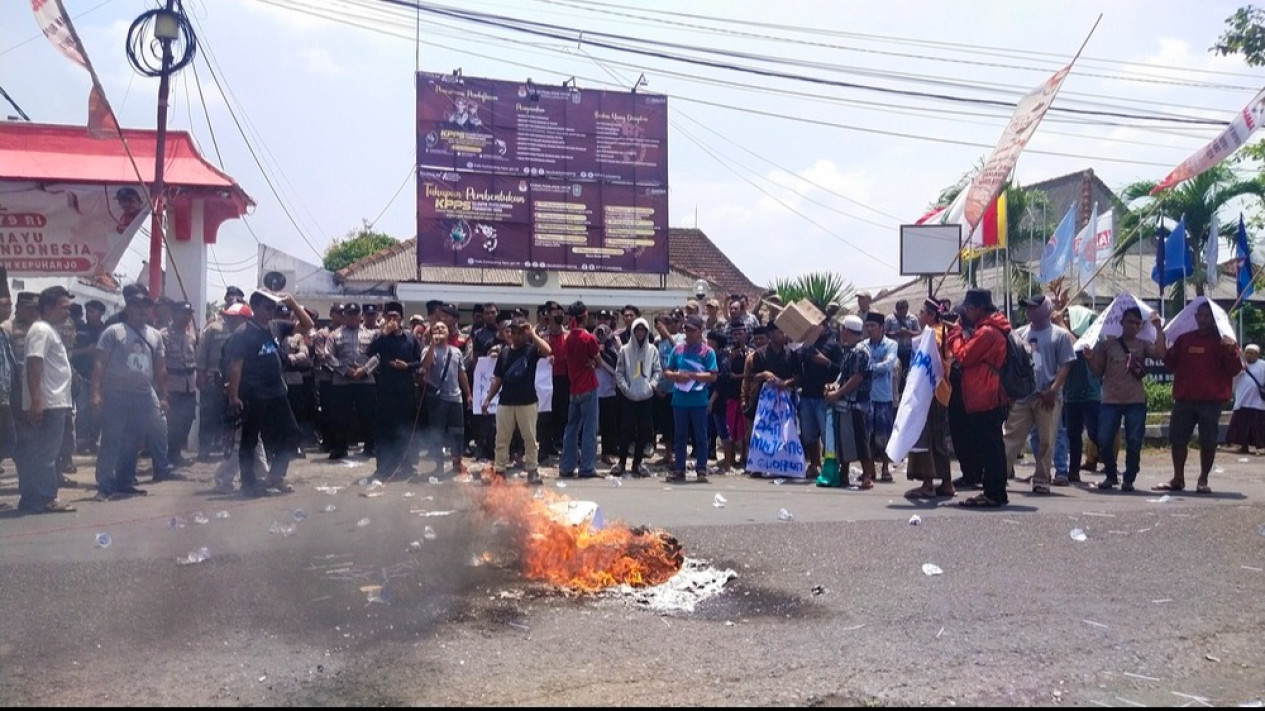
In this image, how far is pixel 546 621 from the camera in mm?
5703

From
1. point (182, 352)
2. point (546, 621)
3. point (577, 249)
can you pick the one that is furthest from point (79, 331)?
point (577, 249)

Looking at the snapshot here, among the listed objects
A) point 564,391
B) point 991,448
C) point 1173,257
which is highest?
point 1173,257

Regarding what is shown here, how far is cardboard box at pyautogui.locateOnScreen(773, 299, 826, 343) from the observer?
11656 mm

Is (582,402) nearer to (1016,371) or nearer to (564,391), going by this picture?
(564,391)

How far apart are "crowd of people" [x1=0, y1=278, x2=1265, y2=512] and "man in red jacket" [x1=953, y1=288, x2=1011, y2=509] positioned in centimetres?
2

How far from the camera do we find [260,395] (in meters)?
10.2

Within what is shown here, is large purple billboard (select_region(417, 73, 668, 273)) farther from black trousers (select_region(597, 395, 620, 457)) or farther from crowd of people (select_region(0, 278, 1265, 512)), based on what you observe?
black trousers (select_region(597, 395, 620, 457))

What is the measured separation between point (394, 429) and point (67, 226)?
6872 millimetres

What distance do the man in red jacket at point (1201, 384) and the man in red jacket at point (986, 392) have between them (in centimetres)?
235

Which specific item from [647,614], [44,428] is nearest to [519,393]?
[44,428]

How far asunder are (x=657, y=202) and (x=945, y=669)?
69.5ft

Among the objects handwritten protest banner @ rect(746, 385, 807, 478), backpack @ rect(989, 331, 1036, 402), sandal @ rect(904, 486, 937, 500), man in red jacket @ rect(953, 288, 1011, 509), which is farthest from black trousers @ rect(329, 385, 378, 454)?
backpack @ rect(989, 331, 1036, 402)

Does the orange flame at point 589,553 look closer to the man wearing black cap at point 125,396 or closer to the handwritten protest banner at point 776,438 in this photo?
the man wearing black cap at point 125,396

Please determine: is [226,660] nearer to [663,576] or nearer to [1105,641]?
[663,576]
